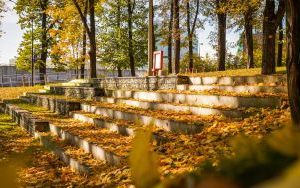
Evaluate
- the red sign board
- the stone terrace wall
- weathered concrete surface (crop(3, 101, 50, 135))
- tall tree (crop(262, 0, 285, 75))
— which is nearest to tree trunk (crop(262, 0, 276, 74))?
tall tree (crop(262, 0, 285, 75))

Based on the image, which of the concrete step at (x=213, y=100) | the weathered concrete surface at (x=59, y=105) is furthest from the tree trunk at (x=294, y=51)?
the weathered concrete surface at (x=59, y=105)

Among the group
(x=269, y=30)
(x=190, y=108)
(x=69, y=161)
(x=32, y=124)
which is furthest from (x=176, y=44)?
(x=69, y=161)

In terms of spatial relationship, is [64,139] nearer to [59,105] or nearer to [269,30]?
[59,105]

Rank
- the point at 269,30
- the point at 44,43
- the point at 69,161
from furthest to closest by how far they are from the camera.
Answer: the point at 44,43
the point at 269,30
the point at 69,161

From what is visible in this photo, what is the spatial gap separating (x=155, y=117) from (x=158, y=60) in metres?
6.13

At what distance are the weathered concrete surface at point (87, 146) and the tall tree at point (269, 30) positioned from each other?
549 cm

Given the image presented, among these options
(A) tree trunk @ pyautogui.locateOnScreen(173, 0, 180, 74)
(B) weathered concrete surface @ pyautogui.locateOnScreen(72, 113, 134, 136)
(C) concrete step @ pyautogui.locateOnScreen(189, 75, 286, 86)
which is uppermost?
(A) tree trunk @ pyautogui.locateOnScreen(173, 0, 180, 74)

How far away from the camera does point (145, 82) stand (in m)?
14.4

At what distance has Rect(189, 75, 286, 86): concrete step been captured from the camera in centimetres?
930

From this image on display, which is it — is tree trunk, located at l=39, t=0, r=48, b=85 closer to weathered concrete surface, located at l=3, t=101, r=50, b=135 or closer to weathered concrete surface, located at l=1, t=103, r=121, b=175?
weathered concrete surface, located at l=1, t=103, r=121, b=175

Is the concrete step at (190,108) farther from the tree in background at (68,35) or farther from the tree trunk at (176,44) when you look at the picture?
the tree in background at (68,35)

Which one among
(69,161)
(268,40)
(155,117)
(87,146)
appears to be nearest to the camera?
(69,161)

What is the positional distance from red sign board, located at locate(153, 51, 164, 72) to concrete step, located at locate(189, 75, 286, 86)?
1.77 metres

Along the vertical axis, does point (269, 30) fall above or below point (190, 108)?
above
